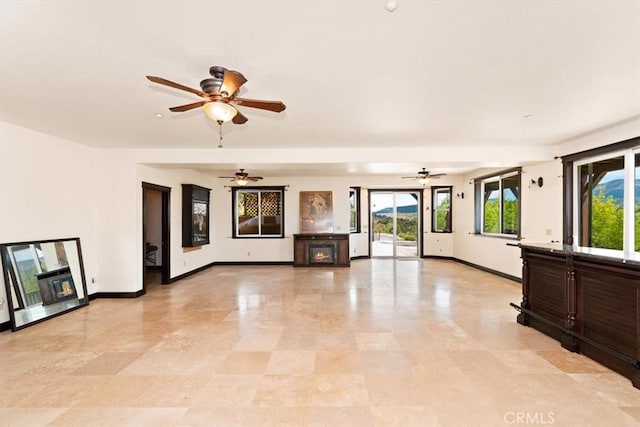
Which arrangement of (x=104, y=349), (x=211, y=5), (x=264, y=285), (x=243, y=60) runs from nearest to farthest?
1. (x=211, y=5)
2. (x=243, y=60)
3. (x=104, y=349)
4. (x=264, y=285)

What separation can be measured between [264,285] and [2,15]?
5427 millimetres

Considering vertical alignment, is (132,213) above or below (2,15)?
below

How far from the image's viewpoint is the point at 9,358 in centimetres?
321

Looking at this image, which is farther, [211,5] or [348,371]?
[348,371]

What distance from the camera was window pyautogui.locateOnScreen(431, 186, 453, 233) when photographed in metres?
9.94

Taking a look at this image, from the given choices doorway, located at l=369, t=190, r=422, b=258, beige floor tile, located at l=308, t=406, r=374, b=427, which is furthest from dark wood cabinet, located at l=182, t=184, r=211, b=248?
beige floor tile, located at l=308, t=406, r=374, b=427

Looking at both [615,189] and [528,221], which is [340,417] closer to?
[615,189]

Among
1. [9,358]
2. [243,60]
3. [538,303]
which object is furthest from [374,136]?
[9,358]

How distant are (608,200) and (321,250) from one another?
20.1 feet

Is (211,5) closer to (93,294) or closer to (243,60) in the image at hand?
(243,60)

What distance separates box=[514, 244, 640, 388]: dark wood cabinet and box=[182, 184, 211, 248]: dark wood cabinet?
21.6 ft

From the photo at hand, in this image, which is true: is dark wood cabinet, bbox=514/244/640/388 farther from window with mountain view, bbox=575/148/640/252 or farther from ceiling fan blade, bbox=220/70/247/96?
ceiling fan blade, bbox=220/70/247/96

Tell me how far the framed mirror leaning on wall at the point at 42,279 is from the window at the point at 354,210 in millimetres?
6865

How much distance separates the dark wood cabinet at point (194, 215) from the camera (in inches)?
287
